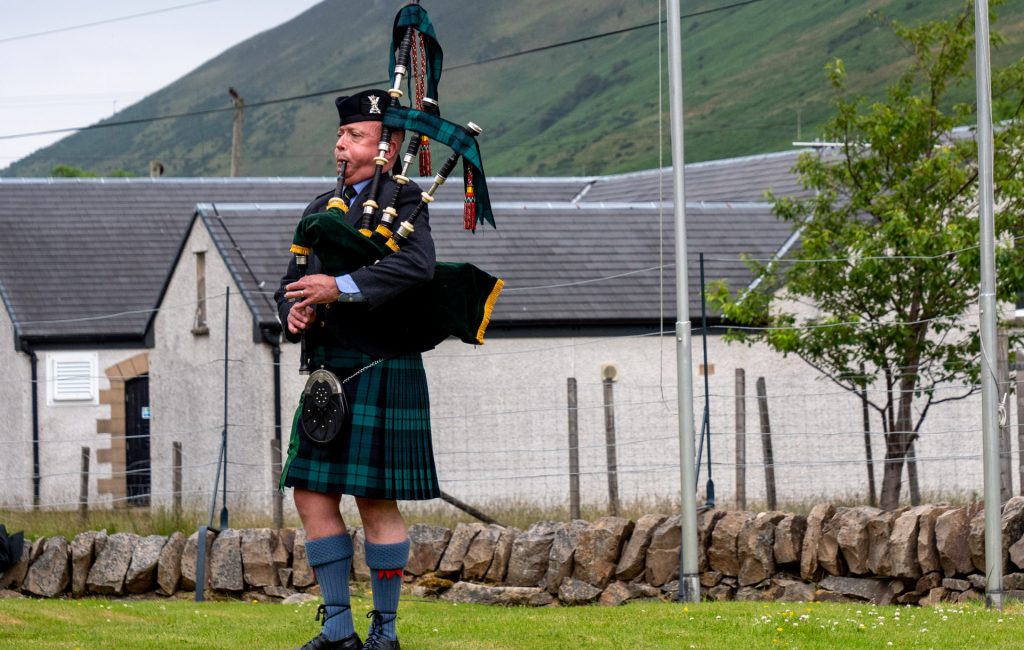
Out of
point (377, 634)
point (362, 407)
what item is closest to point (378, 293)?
point (362, 407)

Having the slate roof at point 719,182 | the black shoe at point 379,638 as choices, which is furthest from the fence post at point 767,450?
the slate roof at point 719,182

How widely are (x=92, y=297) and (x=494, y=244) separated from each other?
360 inches

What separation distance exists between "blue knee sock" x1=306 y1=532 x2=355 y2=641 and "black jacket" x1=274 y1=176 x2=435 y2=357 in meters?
0.83

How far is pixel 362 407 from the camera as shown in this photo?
6535 millimetres

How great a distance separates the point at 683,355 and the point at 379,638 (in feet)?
13.0

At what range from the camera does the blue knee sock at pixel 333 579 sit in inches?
256

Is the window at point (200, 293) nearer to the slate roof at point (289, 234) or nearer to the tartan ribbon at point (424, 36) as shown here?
the slate roof at point (289, 234)

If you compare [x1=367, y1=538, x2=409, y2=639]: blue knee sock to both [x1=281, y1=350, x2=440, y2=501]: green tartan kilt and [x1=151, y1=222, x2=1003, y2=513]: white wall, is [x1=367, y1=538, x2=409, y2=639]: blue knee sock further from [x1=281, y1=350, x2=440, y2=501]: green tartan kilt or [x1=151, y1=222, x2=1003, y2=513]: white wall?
[x1=151, y1=222, x2=1003, y2=513]: white wall

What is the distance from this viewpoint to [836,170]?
15.8 meters

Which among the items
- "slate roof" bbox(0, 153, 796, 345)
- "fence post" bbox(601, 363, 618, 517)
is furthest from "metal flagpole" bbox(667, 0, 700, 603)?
"slate roof" bbox(0, 153, 796, 345)

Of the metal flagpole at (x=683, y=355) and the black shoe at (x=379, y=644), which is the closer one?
the black shoe at (x=379, y=644)

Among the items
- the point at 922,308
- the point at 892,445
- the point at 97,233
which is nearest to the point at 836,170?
the point at 922,308

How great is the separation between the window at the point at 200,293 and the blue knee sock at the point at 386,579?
16.3m

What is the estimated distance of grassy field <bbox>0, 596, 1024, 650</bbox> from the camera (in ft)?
23.7
